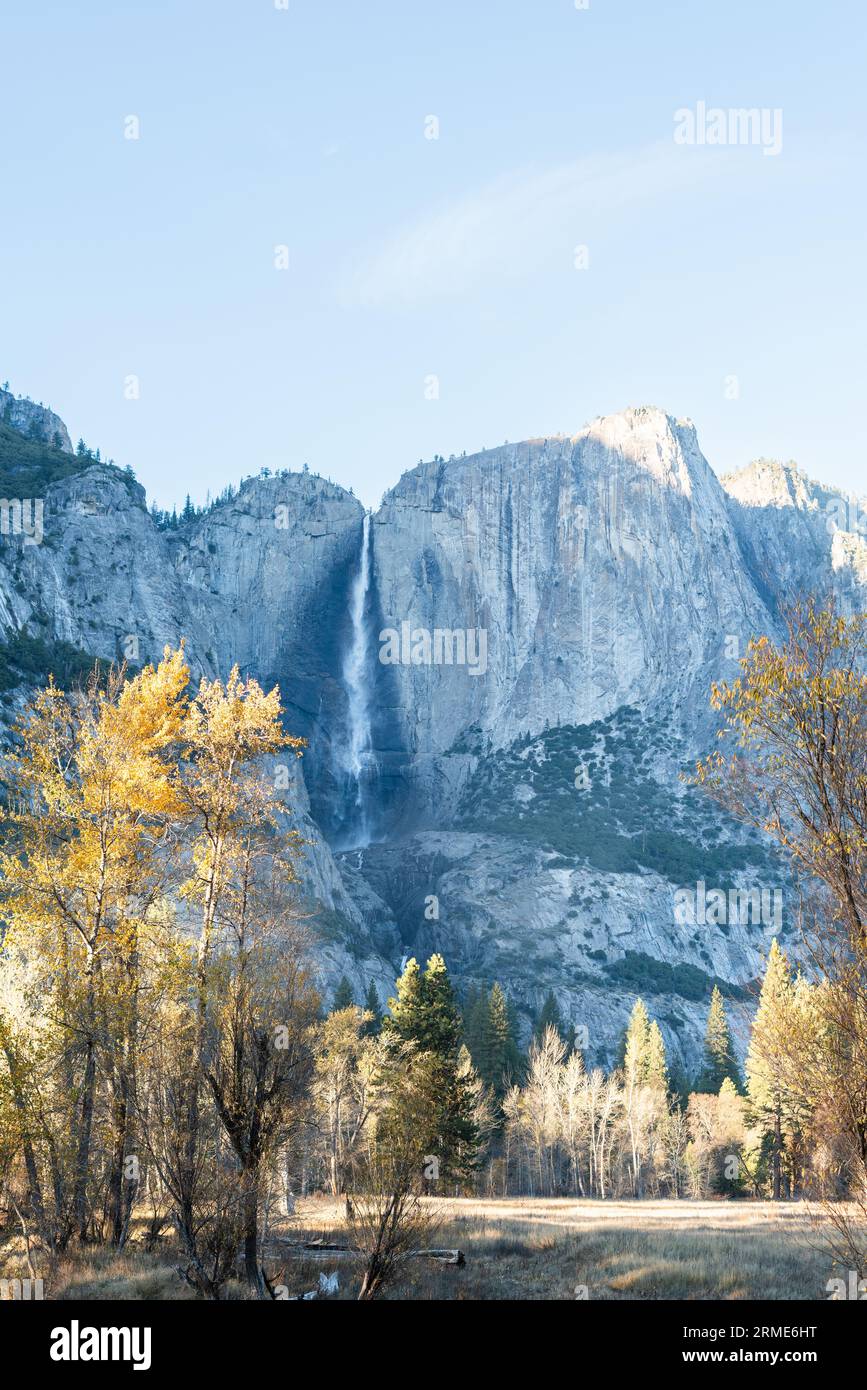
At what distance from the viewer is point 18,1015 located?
25438 millimetres

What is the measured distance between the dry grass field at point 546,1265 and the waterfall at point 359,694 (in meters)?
136

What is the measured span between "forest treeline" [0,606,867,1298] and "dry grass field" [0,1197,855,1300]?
99 cm

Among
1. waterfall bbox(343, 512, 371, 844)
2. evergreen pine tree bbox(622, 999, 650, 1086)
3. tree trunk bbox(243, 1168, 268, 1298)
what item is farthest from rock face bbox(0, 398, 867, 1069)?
tree trunk bbox(243, 1168, 268, 1298)

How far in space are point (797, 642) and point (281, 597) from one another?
16458 cm

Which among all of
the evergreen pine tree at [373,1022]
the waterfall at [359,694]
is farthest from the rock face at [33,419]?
the evergreen pine tree at [373,1022]

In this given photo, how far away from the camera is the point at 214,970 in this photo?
61.5 ft

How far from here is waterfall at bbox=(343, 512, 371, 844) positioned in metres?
168

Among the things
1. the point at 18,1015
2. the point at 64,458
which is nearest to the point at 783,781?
the point at 18,1015

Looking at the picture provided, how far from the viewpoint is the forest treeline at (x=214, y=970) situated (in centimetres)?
1320

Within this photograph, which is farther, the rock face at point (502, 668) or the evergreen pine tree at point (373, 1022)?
the rock face at point (502, 668)

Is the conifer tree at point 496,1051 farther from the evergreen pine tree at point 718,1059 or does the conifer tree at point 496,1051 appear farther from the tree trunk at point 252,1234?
the tree trunk at point 252,1234

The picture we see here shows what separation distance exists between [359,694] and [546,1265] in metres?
153

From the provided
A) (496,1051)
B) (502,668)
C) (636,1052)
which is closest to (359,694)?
(502,668)

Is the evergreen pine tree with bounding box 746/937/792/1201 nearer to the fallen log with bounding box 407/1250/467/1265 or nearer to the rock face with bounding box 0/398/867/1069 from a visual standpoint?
the fallen log with bounding box 407/1250/467/1265
